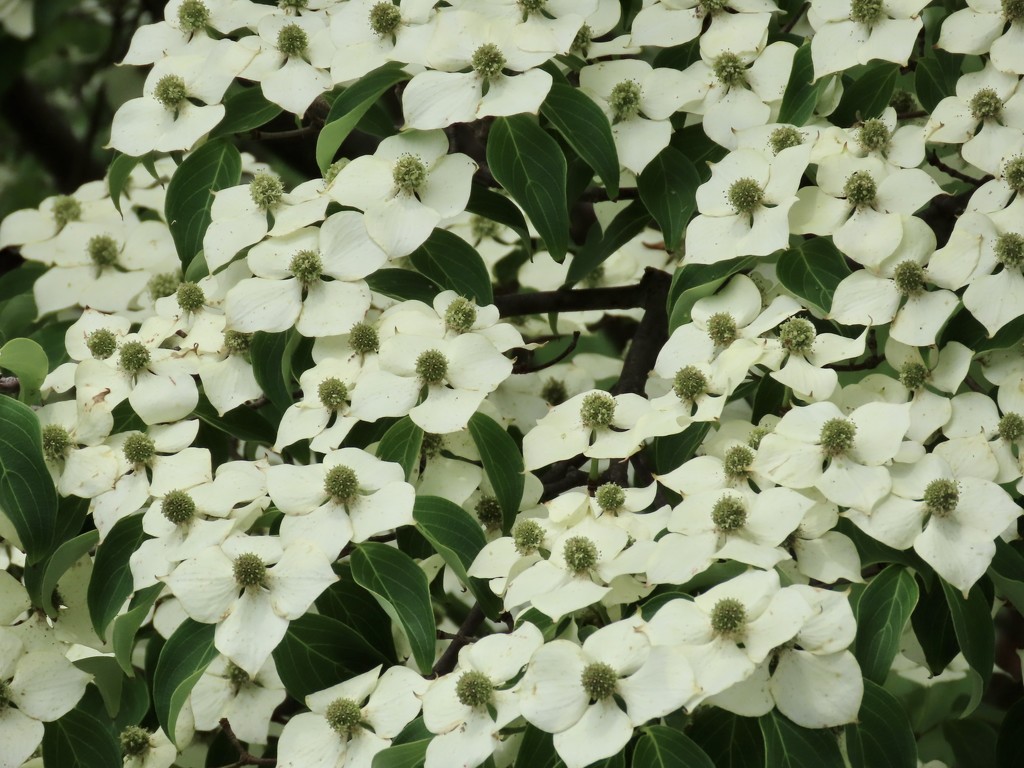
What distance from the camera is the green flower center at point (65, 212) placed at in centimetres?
235

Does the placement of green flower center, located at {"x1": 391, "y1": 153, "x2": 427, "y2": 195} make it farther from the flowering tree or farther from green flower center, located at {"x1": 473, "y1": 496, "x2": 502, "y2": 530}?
green flower center, located at {"x1": 473, "y1": 496, "x2": 502, "y2": 530}

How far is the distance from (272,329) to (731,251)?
0.57 meters

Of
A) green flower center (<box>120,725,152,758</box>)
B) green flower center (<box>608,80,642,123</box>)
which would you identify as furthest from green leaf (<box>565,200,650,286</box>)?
green flower center (<box>120,725,152,758</box>)

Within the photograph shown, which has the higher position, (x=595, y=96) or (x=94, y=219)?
(x=595, y=96)

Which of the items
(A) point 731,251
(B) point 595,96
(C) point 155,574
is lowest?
(C) point 155,574

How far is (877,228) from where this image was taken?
5.37 ft

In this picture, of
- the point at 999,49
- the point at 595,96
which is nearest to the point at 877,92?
the point at 999,49

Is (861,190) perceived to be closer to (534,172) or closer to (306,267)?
(534,172)

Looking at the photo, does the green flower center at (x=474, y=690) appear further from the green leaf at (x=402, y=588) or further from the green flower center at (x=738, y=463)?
the green flower center at (x=738, y=463)

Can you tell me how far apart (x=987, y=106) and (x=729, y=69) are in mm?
327

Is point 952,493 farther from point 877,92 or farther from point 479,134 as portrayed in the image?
point 479,134

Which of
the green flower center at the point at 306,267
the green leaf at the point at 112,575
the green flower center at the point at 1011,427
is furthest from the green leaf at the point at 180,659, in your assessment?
the green flower center at the point at 1011,427

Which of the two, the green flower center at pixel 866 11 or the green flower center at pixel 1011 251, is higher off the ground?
the green flower center at pixel 866 11

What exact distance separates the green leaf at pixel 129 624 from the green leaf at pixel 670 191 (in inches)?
30.0
